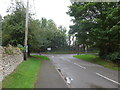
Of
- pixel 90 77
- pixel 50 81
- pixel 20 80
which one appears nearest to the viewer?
pixel 20 80

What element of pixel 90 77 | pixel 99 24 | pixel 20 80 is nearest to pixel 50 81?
pixel 20 80

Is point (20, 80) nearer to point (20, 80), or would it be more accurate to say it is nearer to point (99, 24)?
point (20, 80)

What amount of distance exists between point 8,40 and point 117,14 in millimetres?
16896

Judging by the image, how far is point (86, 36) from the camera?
22.2 metres

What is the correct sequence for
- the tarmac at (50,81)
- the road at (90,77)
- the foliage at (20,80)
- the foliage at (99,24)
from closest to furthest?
the foliage at (20,80) < the tarmac at (50,81) < the road at (90,77) < the foliage at (99,24)

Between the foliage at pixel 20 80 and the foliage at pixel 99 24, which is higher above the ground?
the foliage at pixel 99 24

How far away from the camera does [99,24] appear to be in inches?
746

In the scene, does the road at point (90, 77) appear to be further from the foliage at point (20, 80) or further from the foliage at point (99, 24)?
the foliage at point (99, 24)

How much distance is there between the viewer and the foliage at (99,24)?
17094 millimetres

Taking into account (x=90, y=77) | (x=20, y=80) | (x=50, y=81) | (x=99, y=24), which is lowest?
(x=90, y=77)

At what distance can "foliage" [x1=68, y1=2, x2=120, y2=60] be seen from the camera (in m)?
17.1

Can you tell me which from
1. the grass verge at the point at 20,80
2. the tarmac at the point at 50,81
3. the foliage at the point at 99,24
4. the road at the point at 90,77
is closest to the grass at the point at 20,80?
the grass verge at the point at 20,80

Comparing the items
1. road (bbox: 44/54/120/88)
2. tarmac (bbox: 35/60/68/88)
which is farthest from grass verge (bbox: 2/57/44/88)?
road (bbox: 44/54/120/88)

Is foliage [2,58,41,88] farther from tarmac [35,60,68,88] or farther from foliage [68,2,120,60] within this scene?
foliage [68,2,120,60]
